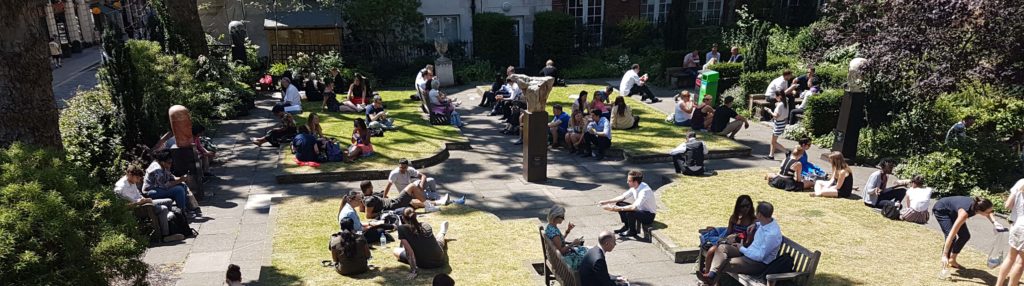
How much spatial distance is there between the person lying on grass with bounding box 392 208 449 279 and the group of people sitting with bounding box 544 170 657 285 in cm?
123

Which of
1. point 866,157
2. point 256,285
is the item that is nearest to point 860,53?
point 866,157

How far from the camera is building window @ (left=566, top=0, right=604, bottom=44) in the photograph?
2623 centimetres

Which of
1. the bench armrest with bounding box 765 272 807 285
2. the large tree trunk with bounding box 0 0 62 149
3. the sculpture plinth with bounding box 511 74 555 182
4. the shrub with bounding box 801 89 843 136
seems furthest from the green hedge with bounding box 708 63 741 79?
the large tree trunk with bounding box 0 0 62 149

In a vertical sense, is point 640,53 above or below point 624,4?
below

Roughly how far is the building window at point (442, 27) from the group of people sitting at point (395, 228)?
50.5 feet

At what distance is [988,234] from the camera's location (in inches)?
354

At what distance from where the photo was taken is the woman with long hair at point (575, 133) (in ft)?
43.9

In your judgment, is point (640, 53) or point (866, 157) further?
point (640, 53)

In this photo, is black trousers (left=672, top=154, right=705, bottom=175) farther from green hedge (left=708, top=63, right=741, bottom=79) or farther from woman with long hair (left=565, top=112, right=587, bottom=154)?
green hedge (left=708, top=63, right=741, bottom=79)

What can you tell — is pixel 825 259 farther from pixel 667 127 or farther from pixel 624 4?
pixel 624 4

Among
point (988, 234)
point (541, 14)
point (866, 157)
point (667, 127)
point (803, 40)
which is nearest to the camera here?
point (988, 234)

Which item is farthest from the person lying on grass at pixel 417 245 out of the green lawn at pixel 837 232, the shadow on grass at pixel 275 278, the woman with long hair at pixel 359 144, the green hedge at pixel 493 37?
the green hedge at pixel 493 37

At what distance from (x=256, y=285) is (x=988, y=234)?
8.99 meters

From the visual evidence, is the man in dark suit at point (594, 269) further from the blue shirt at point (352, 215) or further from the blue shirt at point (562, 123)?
the blue shirt at point (562, 123)
